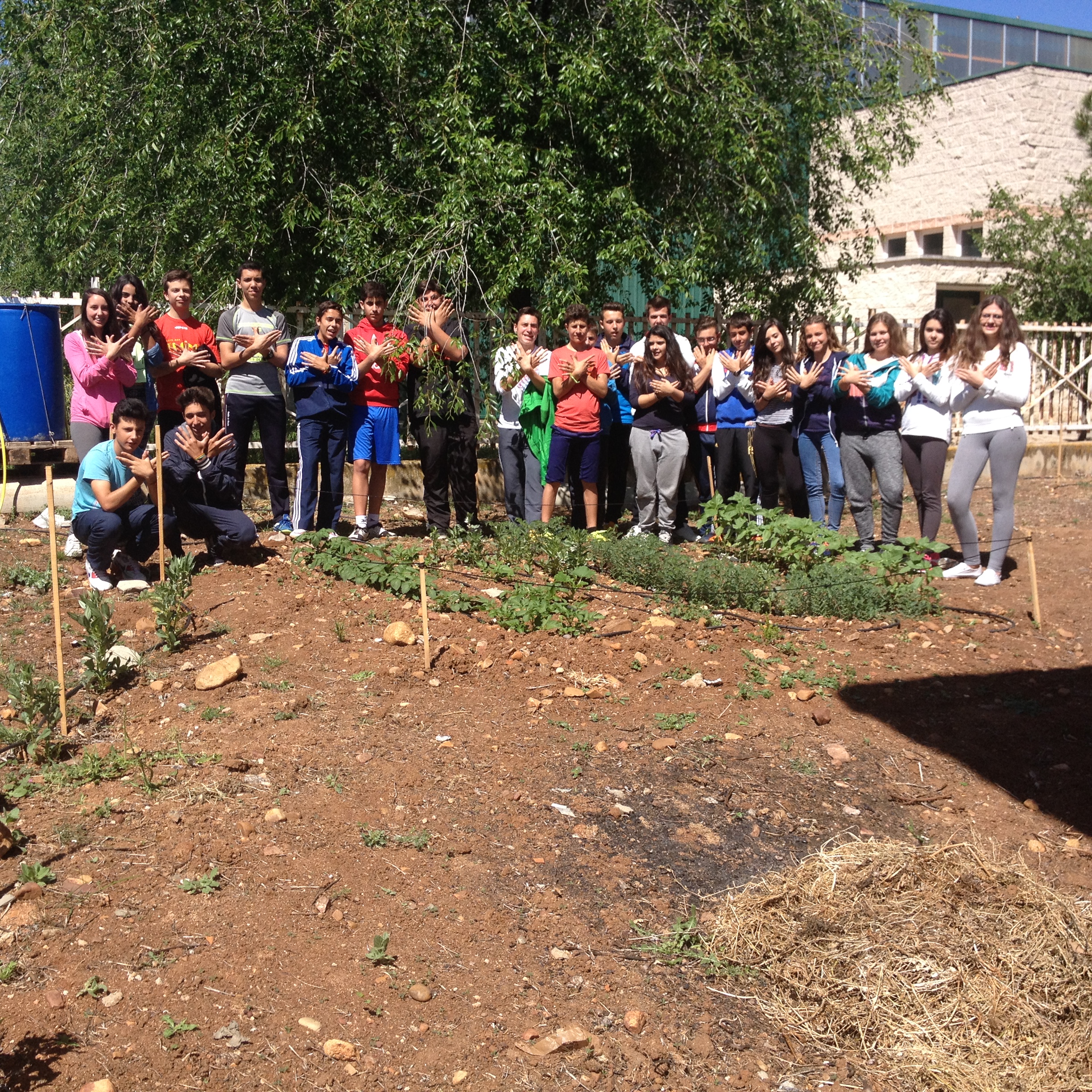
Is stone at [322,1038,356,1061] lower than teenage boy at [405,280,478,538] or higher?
lower

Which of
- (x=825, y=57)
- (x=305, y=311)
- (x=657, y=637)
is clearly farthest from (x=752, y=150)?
(x=657, y=637)

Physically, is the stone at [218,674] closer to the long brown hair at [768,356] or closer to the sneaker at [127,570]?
the sneaker at [127,570]

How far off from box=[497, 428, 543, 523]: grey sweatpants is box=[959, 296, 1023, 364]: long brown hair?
320cm

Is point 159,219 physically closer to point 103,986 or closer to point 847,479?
point 847,479

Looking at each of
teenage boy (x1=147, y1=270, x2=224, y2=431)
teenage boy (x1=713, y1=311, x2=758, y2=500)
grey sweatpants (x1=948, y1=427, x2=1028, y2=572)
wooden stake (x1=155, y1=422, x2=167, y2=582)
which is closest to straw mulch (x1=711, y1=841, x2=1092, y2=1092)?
wooden stake (x1=155, y1=422, x2=167, y2=582)

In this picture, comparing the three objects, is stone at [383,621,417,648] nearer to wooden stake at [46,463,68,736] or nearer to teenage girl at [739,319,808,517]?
wooden stake at [46,463,68,736]

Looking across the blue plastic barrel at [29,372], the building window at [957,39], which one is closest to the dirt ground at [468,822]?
the blue plastic barrel at [29,372]

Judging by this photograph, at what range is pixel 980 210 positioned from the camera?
21.0 m

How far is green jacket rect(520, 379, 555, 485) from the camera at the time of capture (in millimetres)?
8445

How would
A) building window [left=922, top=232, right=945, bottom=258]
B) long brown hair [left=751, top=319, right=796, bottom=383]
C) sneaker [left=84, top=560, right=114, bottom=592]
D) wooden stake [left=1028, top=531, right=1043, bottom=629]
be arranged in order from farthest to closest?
building window [left=922, top=232, right=945, bottom=258] → long brown hair [left=751, top=319, right=796, bottom=383] → wooden stake [left=1028, top=531, right=1043, bottom=629] → sneaker [left=84, top=560, right=114, bottom=592]

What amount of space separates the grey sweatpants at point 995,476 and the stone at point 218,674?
5037 millimetres

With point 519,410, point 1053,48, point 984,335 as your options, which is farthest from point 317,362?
point 1053,48

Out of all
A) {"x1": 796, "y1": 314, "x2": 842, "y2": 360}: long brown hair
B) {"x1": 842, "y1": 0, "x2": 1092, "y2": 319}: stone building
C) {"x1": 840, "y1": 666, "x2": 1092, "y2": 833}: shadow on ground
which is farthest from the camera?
{"x1": 842, "y1": 0, "x2": 1092, "y2": 319}: stone building

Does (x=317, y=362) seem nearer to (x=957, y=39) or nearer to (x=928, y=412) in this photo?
(x=928, y=412)
